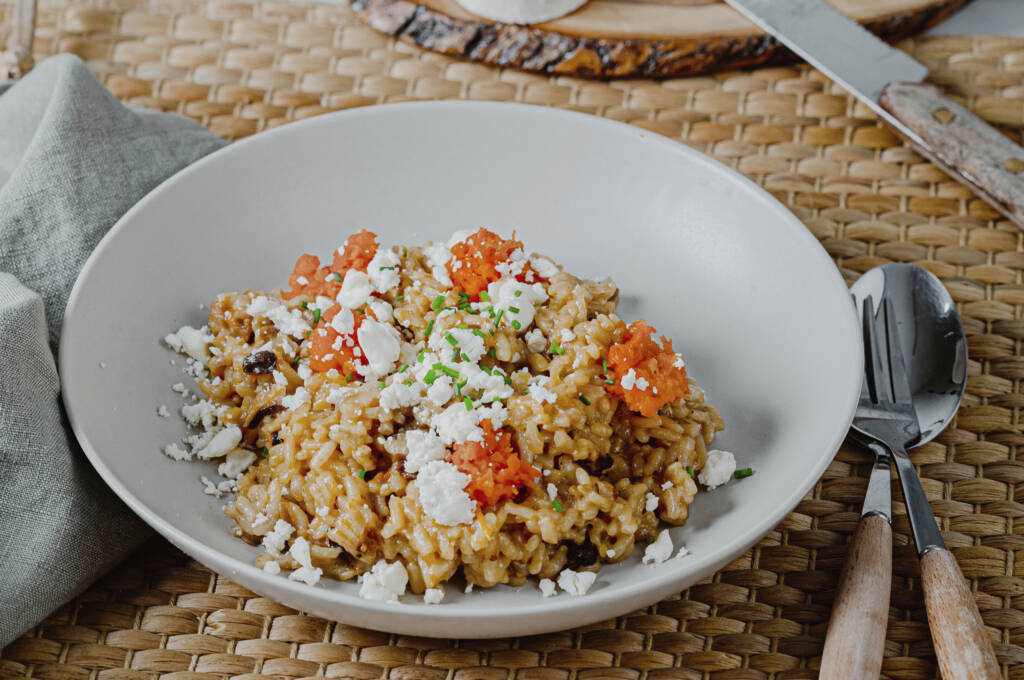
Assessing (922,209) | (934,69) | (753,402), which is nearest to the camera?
(753,402)

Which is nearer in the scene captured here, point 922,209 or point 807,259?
point 807,259

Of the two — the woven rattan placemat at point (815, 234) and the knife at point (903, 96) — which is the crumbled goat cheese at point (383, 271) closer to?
the woven rattan placemat at point (815, 234)

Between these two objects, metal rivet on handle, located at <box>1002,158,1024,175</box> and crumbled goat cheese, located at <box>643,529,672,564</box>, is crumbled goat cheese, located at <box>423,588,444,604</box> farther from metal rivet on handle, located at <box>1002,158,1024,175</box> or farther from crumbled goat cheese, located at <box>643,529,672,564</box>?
metal rivet on handle, located at <box>1002,158,1024,175</box>

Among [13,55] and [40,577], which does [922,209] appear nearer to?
[40,577]

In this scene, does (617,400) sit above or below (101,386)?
above

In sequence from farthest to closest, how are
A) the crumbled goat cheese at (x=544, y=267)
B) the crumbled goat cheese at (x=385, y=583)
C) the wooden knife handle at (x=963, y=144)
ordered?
the wooden knife handle at (x=963, y=144) < the crumbled goat cheese at (x=544, y=267) < the crumbled goat cheese at (x=385, y=583)

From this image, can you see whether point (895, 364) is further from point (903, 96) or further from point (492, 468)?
point (492, 468)

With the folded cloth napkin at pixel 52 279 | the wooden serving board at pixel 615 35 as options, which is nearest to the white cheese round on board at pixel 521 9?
the wooden serving board at pixel 615 35

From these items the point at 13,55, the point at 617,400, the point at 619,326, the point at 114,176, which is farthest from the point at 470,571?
the point at 13,55
